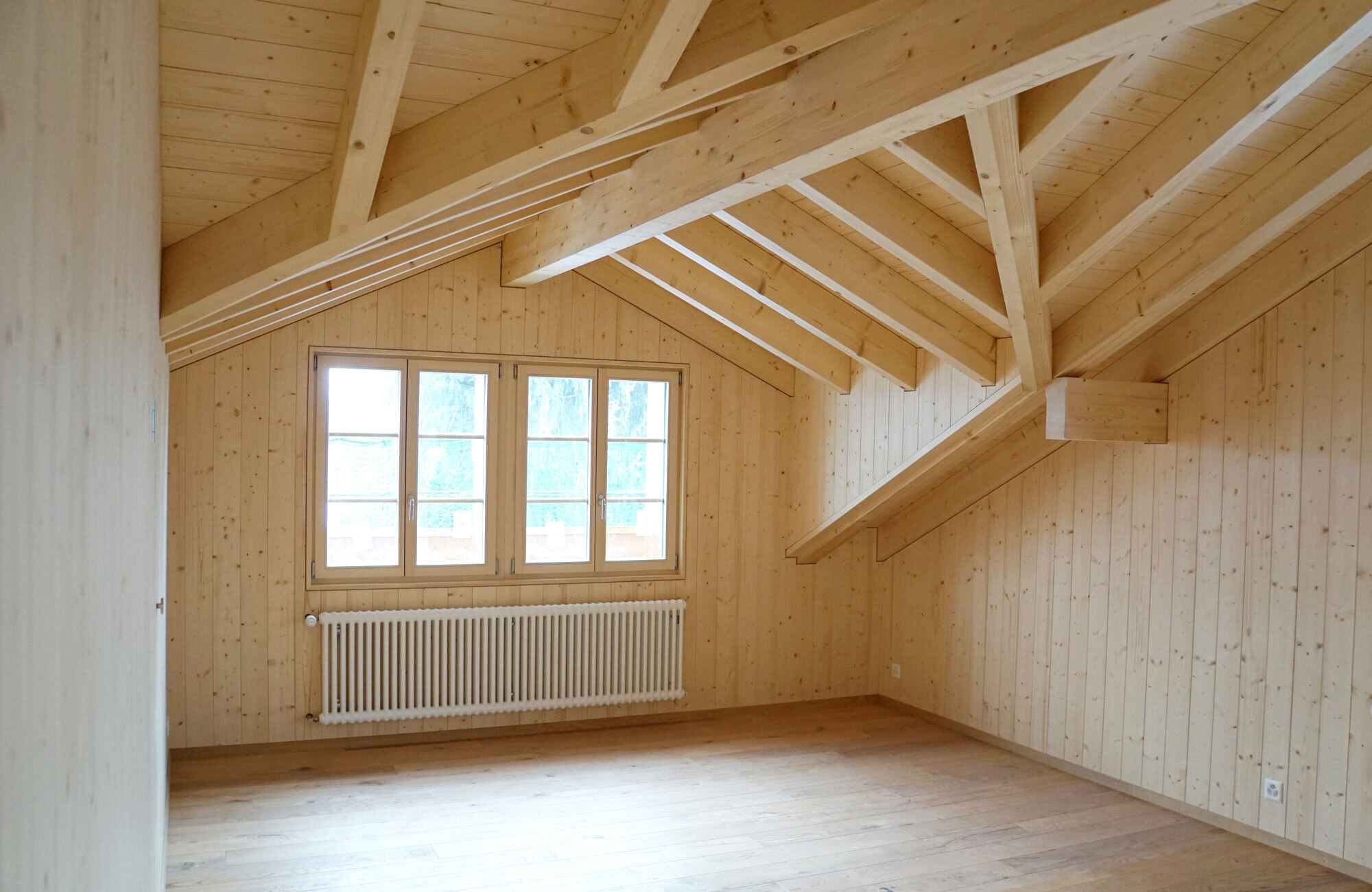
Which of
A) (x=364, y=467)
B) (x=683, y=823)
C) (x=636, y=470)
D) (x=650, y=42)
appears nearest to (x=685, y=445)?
(x=636, y=470)

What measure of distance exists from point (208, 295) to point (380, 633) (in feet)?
10.4

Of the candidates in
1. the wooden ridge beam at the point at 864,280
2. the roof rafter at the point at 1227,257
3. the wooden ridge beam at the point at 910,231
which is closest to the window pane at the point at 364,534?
the wooden ridge beam at the point at 864,280

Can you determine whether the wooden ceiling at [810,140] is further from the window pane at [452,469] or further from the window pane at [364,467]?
the window pane at [452,469]

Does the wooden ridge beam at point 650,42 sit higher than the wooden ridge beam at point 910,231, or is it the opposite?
the wooden ridge beam at point 650,42

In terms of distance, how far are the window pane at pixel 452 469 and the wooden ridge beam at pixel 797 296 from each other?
6.09 ft

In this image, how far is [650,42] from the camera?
241 cm

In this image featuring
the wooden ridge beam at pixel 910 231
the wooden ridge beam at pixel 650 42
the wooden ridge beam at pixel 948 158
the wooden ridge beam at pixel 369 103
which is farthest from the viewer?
the wooden ridge beam at pixel 910 231

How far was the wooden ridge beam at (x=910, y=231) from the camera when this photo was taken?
3.85m

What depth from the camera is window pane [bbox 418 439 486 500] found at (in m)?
6.02

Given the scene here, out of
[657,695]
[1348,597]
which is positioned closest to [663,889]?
[657,695]

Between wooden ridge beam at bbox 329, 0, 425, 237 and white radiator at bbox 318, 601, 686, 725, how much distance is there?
3493mm

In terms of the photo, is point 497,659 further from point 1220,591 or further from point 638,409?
point 1220,591

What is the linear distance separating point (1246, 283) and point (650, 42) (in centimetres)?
340

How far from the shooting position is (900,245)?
4.02 metres
